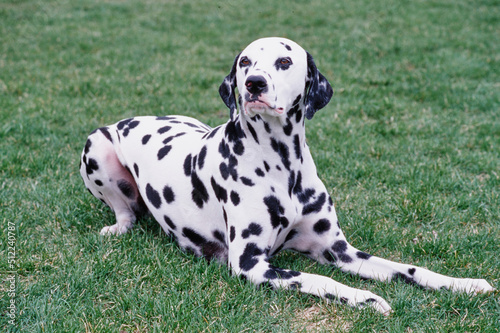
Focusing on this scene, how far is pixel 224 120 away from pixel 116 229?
119 inches

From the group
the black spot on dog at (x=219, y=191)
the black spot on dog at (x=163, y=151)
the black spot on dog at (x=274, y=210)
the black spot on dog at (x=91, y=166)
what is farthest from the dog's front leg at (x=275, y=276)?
the black spot on dog at (x=91, y=166)

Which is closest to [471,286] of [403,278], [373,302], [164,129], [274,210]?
[403,278]

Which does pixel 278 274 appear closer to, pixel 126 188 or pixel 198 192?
pixel 198 192

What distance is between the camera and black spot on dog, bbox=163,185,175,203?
4055 mm

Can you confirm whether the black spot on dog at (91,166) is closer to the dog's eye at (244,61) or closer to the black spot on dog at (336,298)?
the dog's eye at (244,61)

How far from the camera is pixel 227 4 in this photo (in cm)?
1363

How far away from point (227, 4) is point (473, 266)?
36.6 ft

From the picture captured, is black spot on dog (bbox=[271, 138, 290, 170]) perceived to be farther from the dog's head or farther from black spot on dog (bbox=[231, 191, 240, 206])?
black spot on dog (bbox=[231, 191, 240, 206])

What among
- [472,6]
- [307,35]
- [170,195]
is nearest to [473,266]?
[170,195]

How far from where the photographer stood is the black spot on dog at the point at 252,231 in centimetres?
348

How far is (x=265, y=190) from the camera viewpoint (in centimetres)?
351

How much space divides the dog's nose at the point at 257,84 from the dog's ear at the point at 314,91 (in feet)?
Result: 1.47

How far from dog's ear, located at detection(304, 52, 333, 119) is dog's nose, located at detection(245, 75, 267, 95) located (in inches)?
17.6

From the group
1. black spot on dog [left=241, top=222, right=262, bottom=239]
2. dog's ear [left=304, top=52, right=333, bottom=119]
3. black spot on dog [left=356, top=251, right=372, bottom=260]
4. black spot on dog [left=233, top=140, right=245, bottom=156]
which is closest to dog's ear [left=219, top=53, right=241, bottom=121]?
black spot on dog [left=233, top=140, right=245, bottom=156]
